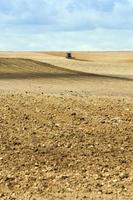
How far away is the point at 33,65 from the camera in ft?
88.5

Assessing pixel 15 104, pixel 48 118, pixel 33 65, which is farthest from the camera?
pixel 33 65

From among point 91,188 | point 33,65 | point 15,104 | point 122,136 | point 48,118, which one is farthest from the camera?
point 33,65

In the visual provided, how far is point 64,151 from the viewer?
7.71 m

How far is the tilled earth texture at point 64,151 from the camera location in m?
6.64

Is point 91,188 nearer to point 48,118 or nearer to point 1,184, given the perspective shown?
point 1,184

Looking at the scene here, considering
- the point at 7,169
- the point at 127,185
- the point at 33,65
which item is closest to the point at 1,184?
the point at 7,169

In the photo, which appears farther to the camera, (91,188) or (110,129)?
(110,129)

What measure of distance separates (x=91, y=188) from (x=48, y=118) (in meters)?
2.55

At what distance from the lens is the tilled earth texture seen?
21.8ft

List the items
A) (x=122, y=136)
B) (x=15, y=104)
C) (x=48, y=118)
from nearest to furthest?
(x=122, y=136)
(x=48, y=118)
(x=15, y=104)

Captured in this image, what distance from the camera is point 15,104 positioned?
9.91 meters

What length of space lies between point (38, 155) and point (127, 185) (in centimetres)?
132

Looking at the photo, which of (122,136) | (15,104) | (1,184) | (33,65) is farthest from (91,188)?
(33,65)

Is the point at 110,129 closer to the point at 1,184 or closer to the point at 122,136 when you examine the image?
the point at 122,136
